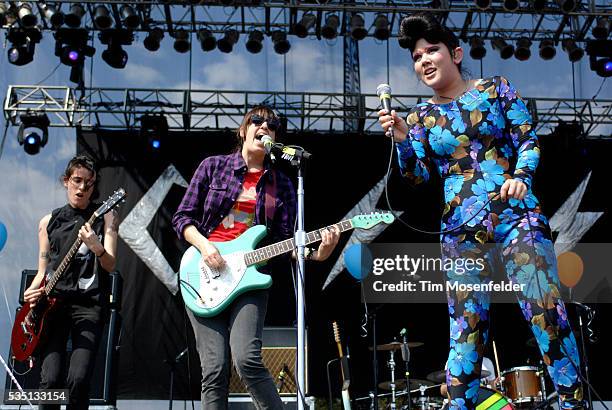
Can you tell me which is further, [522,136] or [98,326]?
[98,326]

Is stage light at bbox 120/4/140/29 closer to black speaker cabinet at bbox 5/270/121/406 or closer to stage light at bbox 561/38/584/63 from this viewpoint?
black speaker cabinet at bbox 5/270/121/406

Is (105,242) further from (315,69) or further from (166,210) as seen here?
(315,69)

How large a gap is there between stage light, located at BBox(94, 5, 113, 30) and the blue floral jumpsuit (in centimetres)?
650

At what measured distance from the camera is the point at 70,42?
8.79 m

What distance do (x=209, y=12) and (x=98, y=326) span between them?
19.9 feet

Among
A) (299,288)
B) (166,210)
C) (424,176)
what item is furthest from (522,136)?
(166,210)

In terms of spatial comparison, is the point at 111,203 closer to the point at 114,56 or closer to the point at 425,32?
the point at 425,32

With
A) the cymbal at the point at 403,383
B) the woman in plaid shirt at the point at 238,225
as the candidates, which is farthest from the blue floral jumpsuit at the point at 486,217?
the cymbal at the point at 403,383

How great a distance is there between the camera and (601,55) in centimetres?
907

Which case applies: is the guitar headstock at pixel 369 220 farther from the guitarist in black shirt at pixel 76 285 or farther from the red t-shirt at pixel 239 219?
the guitarist in black shirt at pixel 76 285

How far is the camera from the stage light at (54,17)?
8.53 m

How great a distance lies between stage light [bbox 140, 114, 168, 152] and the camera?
9.45 metres

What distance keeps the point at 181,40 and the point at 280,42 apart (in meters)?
1.21

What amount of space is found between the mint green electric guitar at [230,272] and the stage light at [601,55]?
258 inches
